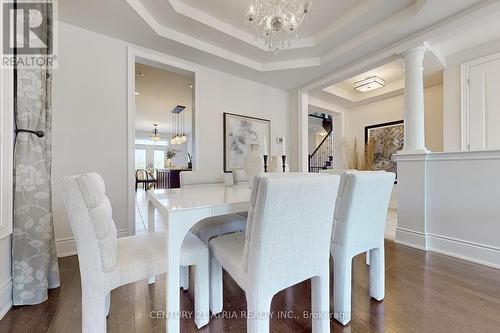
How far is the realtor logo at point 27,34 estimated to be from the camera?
4.65 feet

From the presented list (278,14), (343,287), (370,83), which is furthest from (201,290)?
(370,83)

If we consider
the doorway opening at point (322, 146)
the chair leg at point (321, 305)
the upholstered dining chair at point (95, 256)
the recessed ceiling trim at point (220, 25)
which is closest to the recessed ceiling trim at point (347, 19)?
the recessed ceiling trim at point (220, 25)

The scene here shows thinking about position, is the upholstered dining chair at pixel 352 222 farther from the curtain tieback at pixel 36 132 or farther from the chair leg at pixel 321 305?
the curtain tieback at pixel 36 132

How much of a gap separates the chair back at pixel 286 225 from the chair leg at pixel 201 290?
0.37 m

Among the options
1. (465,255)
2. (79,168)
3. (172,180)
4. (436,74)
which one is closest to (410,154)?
(465,255)

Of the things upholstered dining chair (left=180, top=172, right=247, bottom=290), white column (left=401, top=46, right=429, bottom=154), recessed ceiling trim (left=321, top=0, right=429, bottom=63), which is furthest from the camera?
white column (left=401, top=46, right=429, bottom=154)

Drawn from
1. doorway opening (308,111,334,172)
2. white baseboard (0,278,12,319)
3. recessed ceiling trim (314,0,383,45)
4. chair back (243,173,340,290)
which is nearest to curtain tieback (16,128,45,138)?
white baseboard (0,278,12,319)

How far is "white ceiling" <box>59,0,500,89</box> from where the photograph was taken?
2.15 metres

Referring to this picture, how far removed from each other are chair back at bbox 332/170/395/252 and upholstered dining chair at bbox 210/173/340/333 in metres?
0.26

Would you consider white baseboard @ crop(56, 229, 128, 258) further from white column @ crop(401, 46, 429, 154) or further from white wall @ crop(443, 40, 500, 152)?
white wall @ crop(443, 40, 500, 152)

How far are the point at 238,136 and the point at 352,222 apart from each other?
2703 millimetres

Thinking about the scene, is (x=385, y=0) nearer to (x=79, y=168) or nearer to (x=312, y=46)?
(x=312, y=46)

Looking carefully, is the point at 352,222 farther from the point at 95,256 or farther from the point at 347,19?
the point at 347,19

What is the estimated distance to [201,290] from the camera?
127 centimetres
